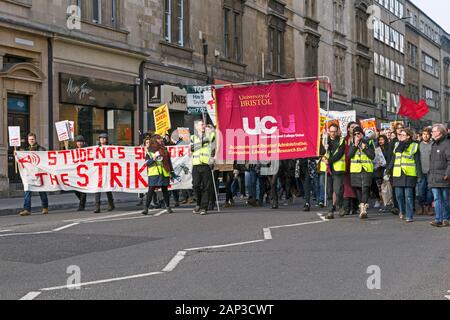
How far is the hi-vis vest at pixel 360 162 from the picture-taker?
13.6 m

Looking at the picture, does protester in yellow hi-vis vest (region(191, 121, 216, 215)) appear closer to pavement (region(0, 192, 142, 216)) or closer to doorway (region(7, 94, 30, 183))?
pavement (region(0, 192, 142, 216))

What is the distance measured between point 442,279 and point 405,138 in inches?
249

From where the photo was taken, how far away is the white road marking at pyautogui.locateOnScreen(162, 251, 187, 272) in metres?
7.83

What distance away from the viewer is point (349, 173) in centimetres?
Answer: 1385

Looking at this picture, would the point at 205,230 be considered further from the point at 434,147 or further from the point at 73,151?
the point at 73,151

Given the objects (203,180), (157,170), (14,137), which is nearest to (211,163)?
(203,180)

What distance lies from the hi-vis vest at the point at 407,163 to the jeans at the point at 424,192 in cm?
174

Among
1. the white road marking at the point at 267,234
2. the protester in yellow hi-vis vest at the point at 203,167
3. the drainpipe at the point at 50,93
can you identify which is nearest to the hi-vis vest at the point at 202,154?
the protester in yellow hi-vis vest at the point at 203,167

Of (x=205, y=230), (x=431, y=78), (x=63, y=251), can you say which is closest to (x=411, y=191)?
(x=205, y=230)

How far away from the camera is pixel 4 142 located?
2030 centimetres

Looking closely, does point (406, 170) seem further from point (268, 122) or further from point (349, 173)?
point (268, 122)

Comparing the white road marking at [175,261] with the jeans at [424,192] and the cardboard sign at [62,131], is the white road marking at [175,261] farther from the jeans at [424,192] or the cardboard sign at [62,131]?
the cardboard sign at [62,131]

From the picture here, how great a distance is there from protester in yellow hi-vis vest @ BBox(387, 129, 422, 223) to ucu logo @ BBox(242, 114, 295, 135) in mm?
2391

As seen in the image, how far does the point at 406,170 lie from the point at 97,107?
47.2 feet
